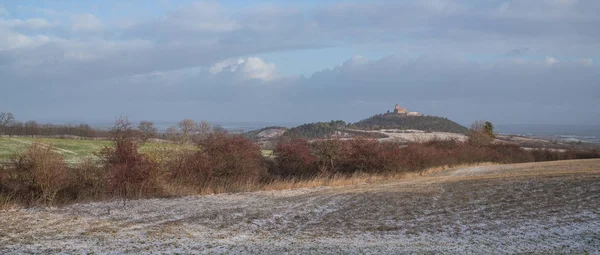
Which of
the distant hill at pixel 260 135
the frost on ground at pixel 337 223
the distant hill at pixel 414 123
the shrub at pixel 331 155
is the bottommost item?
the frost on ground at pixel 337 223

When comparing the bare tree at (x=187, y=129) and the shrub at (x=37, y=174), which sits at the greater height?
the bare tree at (x=187, y=129)

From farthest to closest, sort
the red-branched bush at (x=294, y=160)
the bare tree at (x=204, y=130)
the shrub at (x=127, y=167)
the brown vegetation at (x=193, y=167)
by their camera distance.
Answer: the red-branched bush at (x=294, y=160), the bare tree at (x=204, y=130), the shrub at (x=127, y=167), the brown vegetation at (x=193, y=167)

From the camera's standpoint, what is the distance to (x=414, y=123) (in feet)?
549

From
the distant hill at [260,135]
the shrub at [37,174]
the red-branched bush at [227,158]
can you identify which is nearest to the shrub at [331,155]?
the distant hill at [260,135]

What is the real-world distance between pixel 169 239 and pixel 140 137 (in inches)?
510

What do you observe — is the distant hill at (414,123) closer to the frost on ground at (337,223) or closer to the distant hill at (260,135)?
the distant hill at (260,135)

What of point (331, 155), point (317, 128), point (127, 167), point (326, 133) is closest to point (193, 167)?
point (127, 167)

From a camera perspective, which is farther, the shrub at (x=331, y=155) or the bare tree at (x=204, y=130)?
the shrub at (x=331, y=155)

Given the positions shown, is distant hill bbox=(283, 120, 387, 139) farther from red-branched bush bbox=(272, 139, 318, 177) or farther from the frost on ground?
the frost on ground

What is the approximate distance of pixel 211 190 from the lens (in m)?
23.5

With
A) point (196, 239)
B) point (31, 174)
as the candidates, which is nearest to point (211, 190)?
point (31, 174)

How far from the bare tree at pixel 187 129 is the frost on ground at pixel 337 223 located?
16.0 metres

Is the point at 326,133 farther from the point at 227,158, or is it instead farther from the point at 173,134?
the point at 227,158

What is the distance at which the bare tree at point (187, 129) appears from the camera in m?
36.7
